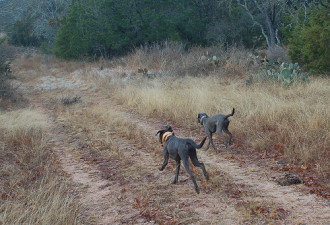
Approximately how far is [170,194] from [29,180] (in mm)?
2267

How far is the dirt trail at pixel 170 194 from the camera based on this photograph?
11.4 ft

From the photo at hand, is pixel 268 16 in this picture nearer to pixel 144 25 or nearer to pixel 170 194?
pixel 144 25

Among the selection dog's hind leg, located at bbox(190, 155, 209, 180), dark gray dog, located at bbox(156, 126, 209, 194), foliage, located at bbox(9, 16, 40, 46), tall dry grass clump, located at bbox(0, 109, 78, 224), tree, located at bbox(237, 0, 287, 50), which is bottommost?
tall dry grass clump, located at bbox(0, 109, 78, 224)

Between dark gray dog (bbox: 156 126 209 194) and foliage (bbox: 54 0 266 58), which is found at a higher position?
foliage (bbox: 54 0 266 58)

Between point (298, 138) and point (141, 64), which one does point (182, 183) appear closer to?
point (298, 138)

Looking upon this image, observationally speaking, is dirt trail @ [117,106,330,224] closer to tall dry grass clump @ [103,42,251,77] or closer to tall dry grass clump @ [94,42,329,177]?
tall dry grass clump @ [94,42,329,177]

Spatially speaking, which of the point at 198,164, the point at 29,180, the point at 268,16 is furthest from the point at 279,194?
the point at 268,16

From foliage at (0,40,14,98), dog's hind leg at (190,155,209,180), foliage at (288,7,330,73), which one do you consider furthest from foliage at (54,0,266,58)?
dog's hind leg at (190,155,209,180)

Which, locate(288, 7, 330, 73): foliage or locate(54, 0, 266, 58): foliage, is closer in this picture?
locate(288, 7, 330, 73): foliage

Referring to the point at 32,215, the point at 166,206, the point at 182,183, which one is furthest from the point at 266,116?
the point at 32,215

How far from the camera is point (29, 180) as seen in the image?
476 cm

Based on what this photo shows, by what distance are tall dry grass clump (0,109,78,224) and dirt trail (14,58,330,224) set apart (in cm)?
31

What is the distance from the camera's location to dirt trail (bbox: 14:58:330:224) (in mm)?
3477

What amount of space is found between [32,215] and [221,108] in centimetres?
575
